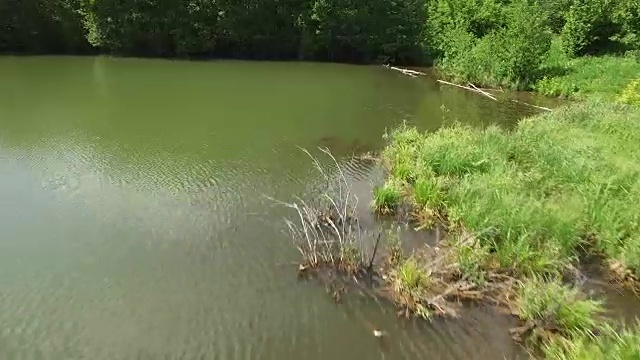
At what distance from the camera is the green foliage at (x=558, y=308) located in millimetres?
6355

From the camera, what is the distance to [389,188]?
991cm

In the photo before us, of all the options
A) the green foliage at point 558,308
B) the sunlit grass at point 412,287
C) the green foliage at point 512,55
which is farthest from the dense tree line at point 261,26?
the green foliage at point 558,308

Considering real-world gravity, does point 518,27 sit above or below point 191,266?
above

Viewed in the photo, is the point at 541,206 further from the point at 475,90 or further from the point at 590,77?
the point at 590,77

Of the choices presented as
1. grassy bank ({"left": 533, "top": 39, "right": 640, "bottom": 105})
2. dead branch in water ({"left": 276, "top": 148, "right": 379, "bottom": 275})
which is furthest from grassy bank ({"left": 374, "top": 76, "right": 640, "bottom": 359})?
grassy bank ({"left": 533, "top": 39, "right": 640, "bottom": 105})

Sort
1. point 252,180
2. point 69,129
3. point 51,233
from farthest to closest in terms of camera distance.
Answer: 1. point 69,129
2. point 252,180
3. point 51,233

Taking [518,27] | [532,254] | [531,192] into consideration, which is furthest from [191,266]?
[518,27]

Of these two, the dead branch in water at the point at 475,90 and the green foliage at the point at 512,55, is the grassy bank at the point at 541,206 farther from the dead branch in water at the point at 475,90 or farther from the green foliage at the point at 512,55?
the green foliage at the point at 512,55

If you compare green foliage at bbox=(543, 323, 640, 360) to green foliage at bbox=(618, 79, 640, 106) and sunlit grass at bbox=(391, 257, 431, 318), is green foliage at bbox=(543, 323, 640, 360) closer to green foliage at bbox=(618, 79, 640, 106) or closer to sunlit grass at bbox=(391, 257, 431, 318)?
sunlit grass at bbox=(391, 257, 431, 318)

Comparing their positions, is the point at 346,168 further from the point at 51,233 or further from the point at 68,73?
the point at 68,73

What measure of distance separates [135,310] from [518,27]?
1888cm

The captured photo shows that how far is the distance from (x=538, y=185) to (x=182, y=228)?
238 inches

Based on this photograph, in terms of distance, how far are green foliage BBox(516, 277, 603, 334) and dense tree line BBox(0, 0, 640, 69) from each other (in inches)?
840

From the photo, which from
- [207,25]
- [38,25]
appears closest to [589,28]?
[207,25]
